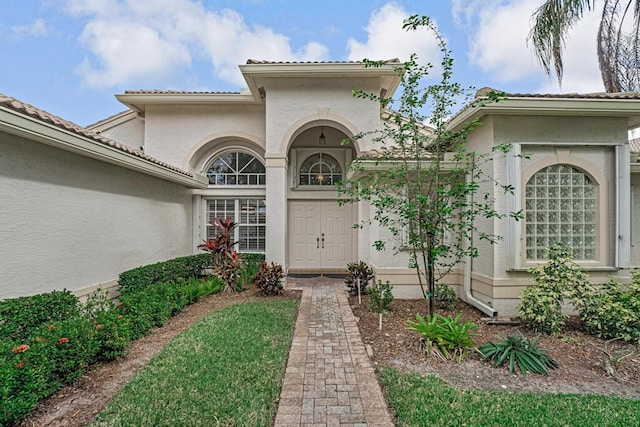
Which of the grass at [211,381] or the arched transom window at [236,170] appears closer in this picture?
the grass at [211,381]

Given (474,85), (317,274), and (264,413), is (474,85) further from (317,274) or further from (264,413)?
(317,274)

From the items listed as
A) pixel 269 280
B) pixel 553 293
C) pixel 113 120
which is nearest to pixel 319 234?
pixel 269 280

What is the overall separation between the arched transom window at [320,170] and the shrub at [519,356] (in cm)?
767

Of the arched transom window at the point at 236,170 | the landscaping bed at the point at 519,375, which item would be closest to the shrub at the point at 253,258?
the arched transom window at the point at 236,170

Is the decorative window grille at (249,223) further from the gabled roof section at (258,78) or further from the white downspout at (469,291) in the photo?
the white downspout at (469,291)

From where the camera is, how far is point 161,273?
7.28 metres

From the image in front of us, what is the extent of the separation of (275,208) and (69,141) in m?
4.94

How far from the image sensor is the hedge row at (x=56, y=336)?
2.88m

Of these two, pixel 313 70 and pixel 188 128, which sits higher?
pixel 313 70

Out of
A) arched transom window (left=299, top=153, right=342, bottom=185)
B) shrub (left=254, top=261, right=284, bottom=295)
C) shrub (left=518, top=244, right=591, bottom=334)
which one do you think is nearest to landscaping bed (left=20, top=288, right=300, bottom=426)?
shrub (left=254, top=261, right=284, bottom=295)

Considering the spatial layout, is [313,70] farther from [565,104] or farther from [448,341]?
[448,341]

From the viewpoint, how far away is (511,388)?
3.48m

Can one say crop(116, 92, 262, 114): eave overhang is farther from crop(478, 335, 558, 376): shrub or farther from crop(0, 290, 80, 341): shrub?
crop(478, 335, 558, 376): shrub

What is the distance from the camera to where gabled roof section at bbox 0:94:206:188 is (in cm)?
405
